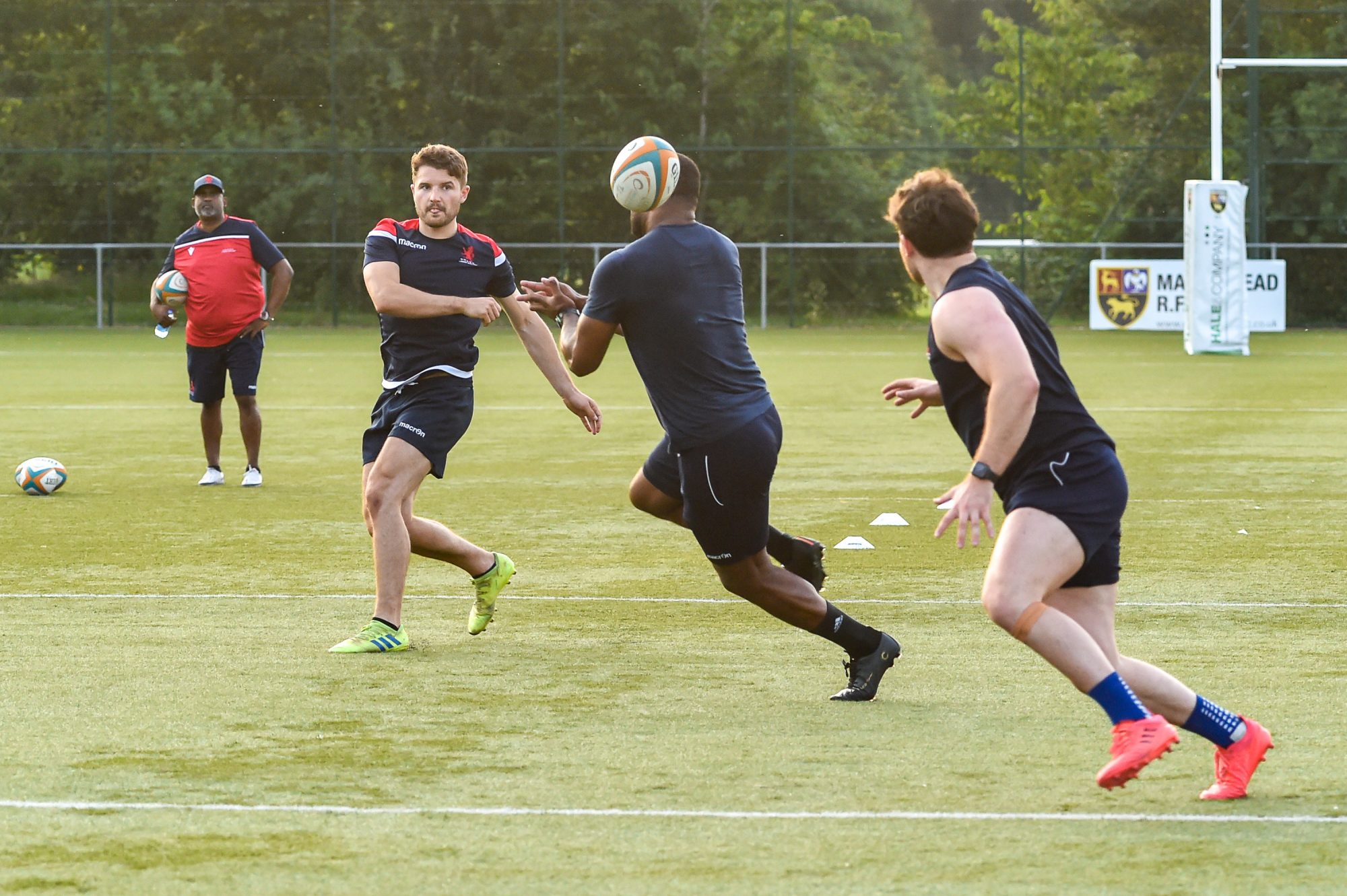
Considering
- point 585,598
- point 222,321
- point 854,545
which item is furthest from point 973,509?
point 222,321

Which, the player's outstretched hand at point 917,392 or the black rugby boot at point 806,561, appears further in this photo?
the black rugby boot at point 806,561

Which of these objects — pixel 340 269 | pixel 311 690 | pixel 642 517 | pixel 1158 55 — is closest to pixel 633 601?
pixel 311 690

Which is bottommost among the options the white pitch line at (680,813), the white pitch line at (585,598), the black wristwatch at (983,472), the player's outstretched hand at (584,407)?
the white pitch line at (680,813)

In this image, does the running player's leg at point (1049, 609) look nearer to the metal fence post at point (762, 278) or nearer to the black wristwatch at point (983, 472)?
the black wristwatch at point (983, 472)

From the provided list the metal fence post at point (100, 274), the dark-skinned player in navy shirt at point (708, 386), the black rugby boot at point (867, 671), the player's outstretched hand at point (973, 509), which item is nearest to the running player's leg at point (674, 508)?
the dark-skinned player in navy shirt at point (708, 386)

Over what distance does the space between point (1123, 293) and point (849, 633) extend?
1224 inches

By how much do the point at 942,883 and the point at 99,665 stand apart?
12.6ft

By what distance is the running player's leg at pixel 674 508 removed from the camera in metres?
7.18

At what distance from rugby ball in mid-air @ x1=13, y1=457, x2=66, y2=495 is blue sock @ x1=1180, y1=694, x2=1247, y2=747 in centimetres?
930

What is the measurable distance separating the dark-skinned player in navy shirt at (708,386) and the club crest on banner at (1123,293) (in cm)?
3069

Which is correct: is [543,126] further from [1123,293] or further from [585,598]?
[585,598]

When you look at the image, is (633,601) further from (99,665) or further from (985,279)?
(985,279)

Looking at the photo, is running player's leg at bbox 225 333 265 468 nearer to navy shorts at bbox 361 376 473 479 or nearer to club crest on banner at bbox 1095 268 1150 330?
navy shorts at bbox 361 376 473 479

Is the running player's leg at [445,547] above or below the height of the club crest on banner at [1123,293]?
below
